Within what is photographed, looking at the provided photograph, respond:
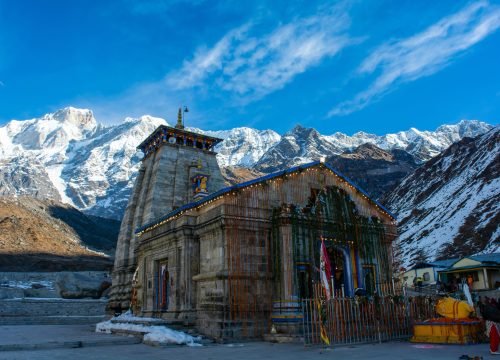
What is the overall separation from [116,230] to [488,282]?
126 m

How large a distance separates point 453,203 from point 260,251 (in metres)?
81.3

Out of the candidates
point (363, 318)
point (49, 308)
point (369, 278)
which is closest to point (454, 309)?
point (363, 318)

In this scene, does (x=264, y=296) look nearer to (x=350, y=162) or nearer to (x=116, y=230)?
(x=116, y=230)

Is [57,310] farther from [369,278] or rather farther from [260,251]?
[369,278]

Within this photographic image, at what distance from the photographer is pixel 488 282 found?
45125 millimetres

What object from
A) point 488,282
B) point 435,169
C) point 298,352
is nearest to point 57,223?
point 435,169

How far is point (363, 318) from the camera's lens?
54.6 ft

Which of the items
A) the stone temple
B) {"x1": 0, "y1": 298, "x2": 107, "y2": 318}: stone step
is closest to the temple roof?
the stone temple

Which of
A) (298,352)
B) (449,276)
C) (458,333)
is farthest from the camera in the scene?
(449,276)

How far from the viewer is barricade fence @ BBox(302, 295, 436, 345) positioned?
15.8m

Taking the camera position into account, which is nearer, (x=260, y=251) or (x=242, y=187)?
(x=260, y=251)

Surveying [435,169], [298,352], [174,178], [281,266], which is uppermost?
[435,169]

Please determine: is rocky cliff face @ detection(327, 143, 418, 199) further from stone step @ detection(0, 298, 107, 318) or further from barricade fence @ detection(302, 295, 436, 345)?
barricade fence @ detection(302, 295, 436, 345)

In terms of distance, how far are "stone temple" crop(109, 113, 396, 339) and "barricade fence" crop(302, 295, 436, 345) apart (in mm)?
992
